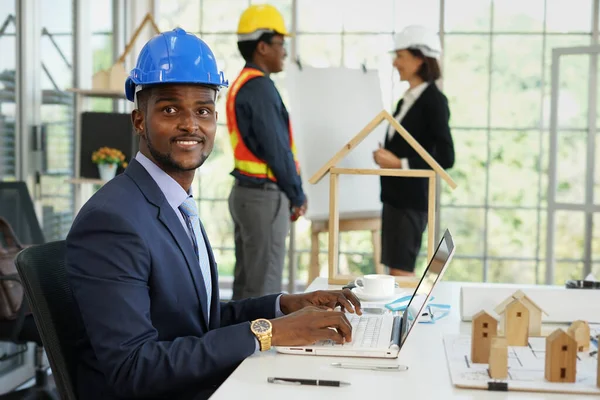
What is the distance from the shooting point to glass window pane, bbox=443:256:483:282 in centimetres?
536

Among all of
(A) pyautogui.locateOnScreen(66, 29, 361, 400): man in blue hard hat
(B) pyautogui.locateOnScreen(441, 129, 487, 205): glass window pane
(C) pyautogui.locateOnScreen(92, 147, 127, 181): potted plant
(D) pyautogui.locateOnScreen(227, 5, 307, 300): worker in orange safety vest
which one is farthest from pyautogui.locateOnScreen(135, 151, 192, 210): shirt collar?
(B) pyautogui.locateOnScreen(441, 129, 487, 205): glass window pane

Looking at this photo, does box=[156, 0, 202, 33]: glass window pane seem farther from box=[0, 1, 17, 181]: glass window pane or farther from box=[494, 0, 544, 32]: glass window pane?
box=[494, 0, 544, 32]: glass window pane

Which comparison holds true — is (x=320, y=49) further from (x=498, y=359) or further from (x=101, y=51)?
(x=498, y=359)


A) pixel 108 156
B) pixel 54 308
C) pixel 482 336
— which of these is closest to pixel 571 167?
pixel 108 156

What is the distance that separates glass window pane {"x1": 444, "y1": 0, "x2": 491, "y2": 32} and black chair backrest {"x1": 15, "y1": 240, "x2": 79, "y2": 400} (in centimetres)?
418

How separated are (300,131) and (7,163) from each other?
1588 millimetres

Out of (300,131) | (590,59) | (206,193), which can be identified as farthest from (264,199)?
(590,59)

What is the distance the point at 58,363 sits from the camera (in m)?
1.51

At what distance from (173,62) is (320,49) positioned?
3.95 m

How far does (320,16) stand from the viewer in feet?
17.9

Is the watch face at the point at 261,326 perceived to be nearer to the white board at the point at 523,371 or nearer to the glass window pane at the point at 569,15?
the white board at the point at 523,371

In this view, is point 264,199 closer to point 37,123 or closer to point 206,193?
point 37,123

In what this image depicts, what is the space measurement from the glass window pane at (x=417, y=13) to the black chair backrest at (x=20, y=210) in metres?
2.77

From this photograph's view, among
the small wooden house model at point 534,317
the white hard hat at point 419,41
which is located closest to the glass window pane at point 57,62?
the white hard hat at point 419,41
